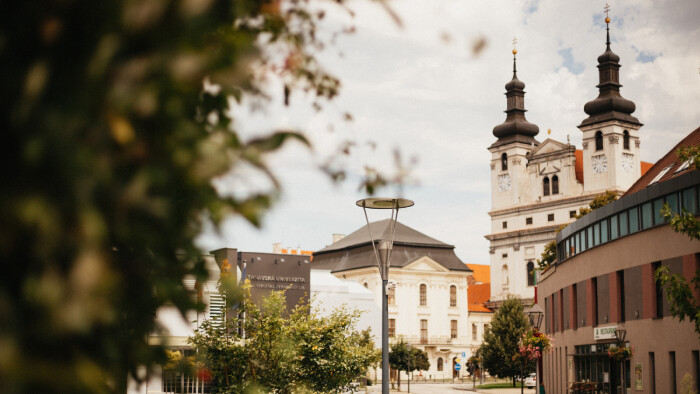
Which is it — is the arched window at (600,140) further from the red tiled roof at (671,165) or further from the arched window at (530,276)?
the red tiled roof at (671,165)

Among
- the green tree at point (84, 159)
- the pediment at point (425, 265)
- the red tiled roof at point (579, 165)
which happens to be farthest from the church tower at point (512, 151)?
the green tree at point (84, 159)

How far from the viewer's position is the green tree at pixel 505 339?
251 ft

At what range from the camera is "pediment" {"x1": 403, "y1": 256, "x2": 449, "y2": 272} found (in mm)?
106938

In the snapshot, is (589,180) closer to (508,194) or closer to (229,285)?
(508,194)

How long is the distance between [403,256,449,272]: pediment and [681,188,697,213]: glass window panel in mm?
75934

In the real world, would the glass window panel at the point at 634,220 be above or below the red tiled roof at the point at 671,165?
below

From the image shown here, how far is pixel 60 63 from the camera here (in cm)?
234

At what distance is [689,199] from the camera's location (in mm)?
30438

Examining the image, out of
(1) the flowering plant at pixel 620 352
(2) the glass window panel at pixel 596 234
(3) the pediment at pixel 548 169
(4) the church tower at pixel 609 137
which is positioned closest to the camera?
(1) the flowering plant at pixel 620 352

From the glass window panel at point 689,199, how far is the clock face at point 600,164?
8733 cm

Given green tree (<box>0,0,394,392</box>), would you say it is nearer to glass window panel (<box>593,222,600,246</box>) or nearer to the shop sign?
the shop sign

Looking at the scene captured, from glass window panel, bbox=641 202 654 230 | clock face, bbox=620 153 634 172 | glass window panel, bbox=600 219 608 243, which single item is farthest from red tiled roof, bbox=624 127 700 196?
clock face, bbox=620 153 634 172

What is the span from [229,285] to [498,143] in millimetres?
129791

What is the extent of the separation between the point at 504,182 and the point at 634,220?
94.5 metres
